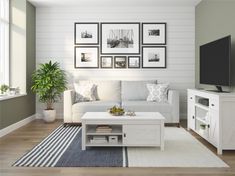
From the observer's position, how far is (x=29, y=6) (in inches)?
237

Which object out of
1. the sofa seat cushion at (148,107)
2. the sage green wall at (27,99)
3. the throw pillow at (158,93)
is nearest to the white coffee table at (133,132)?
the sofa seat cushion at (148,107)

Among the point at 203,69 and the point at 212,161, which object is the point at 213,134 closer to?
the point at 212,161

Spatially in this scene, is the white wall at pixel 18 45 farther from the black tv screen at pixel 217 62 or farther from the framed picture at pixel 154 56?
the black tv screen at pixel 217 62

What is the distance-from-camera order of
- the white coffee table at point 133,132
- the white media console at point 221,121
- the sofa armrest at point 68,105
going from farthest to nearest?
the sofa armrest at point 68,105 < the white coffee table at point 133,132 < the white media console at point 221,121

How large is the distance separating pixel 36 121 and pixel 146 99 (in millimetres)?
2415

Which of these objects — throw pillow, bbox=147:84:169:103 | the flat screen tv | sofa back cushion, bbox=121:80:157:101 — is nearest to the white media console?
the flat screen tv

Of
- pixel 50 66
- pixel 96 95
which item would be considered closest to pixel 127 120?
pixel 96 95

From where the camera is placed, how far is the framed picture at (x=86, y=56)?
645 centimetres

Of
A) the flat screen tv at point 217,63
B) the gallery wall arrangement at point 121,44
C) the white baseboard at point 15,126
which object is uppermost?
the gallery wall arrangement at point 121,44

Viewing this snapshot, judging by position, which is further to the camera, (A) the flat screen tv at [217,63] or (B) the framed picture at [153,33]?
(B) the framed picture at [153,33]

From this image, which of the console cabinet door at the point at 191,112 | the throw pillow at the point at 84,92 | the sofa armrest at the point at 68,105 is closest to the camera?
the console cabinet door at the point at 191,112

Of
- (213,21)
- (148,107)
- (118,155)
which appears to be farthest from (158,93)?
(118,155)

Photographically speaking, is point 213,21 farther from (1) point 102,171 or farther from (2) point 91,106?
(1) point 102,171

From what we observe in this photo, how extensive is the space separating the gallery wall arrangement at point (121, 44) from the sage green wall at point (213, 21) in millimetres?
780
